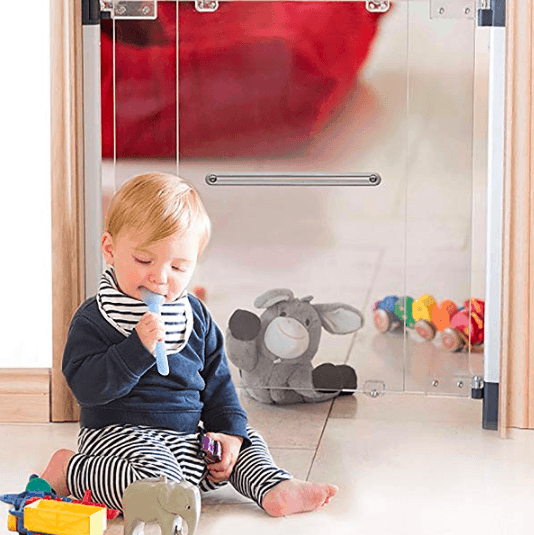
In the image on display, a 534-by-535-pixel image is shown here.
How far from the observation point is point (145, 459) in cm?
137

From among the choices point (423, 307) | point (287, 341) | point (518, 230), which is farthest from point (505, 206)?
point (287, 341)

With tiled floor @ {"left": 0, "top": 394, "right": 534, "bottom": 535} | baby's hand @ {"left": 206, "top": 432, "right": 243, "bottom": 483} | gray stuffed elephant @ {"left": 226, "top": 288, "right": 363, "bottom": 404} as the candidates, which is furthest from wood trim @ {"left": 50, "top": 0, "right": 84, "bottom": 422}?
baby's hand @ {"left": 206, "top": 432, "right": 243, "bottom": 483}


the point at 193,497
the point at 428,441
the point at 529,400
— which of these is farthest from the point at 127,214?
the point at 529,400

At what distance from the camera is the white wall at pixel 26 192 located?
1.89m

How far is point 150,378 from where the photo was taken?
146 centimetres

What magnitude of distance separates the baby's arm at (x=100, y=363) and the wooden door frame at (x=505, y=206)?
0.42 meters

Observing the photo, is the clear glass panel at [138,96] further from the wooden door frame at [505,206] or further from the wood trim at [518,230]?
the wood trim at [518,230]

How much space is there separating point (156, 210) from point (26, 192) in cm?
56

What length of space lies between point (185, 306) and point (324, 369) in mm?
503

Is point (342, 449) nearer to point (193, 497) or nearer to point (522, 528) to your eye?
point (522, 528)

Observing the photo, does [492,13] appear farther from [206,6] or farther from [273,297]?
[273,297]

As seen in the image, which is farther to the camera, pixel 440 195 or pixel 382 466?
pixel 440 195

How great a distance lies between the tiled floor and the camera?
4.51 ft

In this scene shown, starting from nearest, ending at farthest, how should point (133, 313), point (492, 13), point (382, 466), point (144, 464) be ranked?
point (144, 464), point (133, 313), point (382, 466), point (492, 13)
